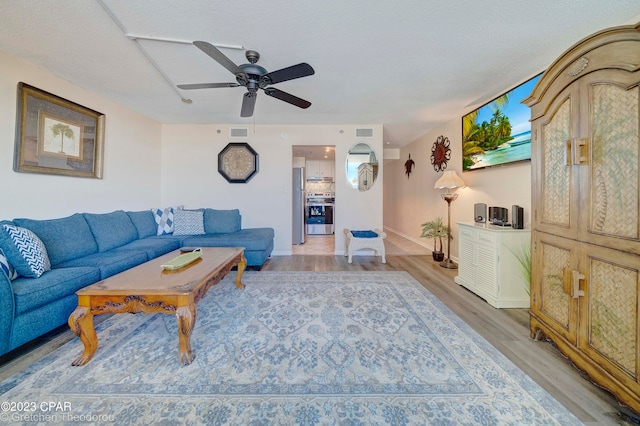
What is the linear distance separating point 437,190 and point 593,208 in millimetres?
3384

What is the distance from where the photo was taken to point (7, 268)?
1676 mm

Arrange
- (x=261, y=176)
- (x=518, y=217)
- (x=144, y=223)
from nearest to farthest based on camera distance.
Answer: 1. (x=518, y=217)
2. (x=144, y=223)
3. (x=261, y=176)

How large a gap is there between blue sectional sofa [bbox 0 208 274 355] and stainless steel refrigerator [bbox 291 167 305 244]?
1479mm

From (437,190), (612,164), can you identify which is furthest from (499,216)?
(437,190)

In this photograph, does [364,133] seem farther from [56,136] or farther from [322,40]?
[56,136]

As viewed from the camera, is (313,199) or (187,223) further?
(313,199)

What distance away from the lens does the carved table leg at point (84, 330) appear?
153cm

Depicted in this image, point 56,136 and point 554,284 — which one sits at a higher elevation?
point 56,136

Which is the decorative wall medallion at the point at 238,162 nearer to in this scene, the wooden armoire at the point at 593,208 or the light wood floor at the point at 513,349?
the light wood floor at the point at 513,349

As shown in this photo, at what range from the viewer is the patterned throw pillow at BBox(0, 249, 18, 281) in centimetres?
162

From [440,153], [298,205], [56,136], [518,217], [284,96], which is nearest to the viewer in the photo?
[284,96]

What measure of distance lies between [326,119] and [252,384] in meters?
4.00

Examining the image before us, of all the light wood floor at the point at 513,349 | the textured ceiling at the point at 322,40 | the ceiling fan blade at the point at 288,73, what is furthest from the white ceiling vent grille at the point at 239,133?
the light wood floor at the point at 513,349

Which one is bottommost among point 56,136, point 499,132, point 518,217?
point 518,217
